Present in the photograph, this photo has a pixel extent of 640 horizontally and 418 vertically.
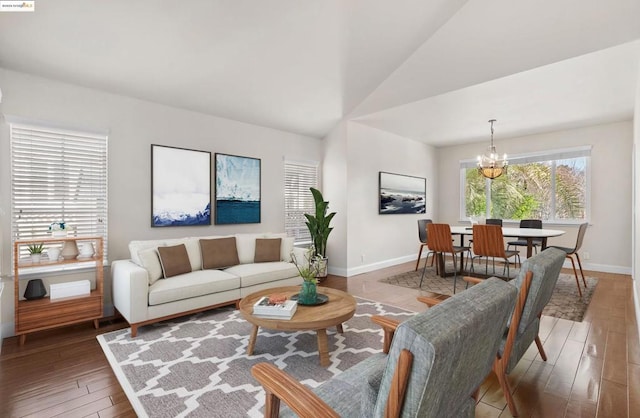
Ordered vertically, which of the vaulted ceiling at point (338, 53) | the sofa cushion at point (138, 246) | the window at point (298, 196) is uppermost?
the vaulted ceiling at point (338, 53)

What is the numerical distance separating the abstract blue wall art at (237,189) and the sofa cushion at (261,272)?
36.2 inches

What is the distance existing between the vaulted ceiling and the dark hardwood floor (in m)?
2.64

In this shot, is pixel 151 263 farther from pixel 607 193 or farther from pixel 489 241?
pixel 607 193

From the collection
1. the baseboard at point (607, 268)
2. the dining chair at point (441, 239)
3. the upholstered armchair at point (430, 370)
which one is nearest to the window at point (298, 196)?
the dining chair at point (441, 239)

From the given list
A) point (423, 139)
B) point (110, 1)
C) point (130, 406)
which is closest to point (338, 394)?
point (130, 406)

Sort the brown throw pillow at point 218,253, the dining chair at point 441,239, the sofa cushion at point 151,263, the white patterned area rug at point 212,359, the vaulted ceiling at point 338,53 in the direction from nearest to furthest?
the white patterned area rug at point 212,359 → the vaulted ceiling at point 338,53 → the sofa cushion at point 151,263 → the brown throw pillow at point 218,253 → the dining chair at point 441,239

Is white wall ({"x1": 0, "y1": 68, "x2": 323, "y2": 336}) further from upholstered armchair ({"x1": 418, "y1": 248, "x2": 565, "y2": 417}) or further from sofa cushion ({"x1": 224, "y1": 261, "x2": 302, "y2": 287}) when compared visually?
upholstered armchair ({"x1": 418, "y1": 248, "x2": 565, "y2": 417})

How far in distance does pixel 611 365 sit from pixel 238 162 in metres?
4.60

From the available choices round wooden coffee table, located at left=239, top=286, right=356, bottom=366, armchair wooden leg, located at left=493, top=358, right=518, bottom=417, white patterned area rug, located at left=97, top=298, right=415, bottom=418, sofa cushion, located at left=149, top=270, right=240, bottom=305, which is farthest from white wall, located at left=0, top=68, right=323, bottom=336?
armchair wooden leg, located at left=493, top=358, right=518, bottom=417

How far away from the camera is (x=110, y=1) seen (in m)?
2.45

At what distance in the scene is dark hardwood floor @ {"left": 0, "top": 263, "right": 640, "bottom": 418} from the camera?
1882 mm

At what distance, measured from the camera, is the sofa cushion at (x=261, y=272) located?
3727 millimetres

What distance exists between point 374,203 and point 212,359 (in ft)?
13.6

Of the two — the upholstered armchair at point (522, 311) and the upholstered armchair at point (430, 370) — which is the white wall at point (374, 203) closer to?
the upholstered armchair at point (522, 311)
